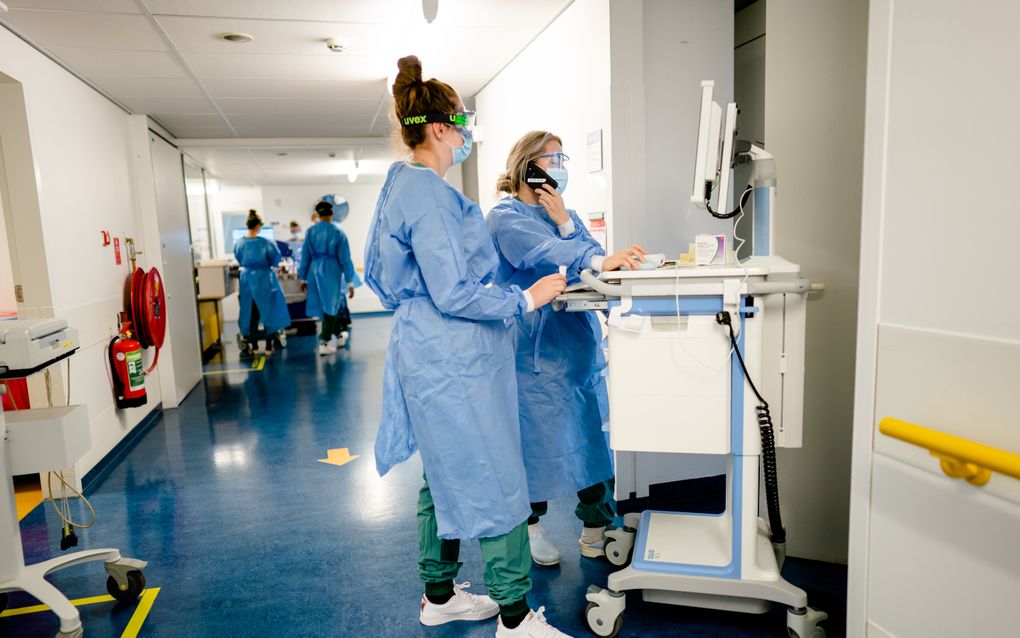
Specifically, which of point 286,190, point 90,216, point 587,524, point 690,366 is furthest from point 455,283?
point 286,190

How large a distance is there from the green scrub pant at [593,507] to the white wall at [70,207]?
8.05ft

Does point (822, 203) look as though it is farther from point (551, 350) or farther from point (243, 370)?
point (243, 370)

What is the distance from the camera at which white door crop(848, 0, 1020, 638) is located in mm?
930

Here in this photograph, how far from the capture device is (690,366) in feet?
5.40

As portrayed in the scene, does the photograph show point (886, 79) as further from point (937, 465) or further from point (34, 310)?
point (34, 310)

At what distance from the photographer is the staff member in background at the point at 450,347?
5.37ft

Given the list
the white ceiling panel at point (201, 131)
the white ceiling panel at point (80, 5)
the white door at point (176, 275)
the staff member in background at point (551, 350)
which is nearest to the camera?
the staff member in background at point (551, 350)

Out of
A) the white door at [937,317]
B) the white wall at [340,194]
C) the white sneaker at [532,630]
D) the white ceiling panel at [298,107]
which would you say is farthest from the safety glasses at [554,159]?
the white wall at [340,194]

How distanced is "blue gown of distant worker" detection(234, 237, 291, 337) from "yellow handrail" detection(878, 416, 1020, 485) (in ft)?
21.6

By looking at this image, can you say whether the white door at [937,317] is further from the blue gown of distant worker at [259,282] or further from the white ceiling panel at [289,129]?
the blue gown of distant worker at [259,282]

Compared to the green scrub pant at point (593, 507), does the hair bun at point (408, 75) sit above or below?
above

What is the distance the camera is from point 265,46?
3305 millimetres

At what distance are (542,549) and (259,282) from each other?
5.43 metres

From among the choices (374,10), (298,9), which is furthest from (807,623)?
(298,9)
